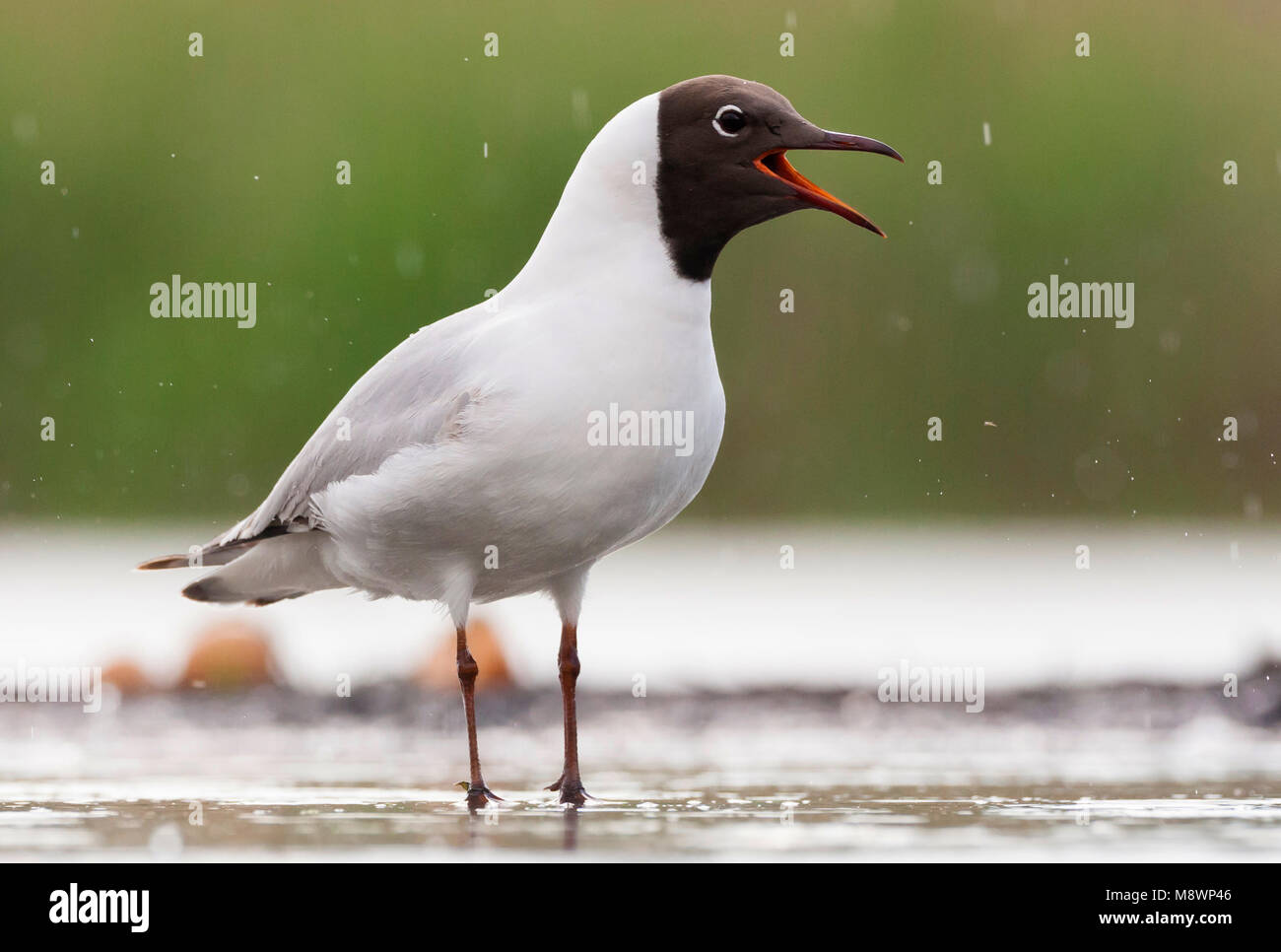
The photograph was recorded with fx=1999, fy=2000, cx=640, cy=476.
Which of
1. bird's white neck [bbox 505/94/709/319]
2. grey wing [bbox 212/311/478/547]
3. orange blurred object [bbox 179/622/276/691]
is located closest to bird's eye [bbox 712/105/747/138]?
bird's white neck [bbox 505/94/709/319]

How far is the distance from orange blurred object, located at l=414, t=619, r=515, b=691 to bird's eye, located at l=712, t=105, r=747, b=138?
9.14 feet

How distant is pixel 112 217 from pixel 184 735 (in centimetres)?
710

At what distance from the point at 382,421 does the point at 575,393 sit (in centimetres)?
74

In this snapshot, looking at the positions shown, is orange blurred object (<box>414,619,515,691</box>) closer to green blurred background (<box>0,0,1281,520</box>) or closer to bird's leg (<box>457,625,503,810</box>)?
bird's leg (<box>457,625,503,810</box>)

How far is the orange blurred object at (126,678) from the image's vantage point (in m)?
7.57

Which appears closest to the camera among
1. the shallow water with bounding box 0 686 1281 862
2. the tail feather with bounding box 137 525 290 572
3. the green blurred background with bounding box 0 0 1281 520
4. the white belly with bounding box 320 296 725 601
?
the shallow water with bounding box 0 686 1281 862

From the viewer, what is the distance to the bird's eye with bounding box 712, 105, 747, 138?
17.1ft

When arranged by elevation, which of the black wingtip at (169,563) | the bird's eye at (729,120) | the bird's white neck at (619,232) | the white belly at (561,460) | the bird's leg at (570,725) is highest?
the bird's eye at (729,120)

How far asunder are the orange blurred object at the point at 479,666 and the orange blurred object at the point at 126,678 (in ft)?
Answer: 3.39

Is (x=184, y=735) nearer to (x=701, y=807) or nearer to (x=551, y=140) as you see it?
(x=701, y=807)

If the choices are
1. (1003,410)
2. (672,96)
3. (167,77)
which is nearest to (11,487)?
(167,77)

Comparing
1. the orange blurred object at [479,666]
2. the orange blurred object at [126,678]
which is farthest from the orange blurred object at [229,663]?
the orange blurred object at [479,666]

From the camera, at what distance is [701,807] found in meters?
4.96

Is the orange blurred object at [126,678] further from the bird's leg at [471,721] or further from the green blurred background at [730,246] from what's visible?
the green blurred background at [730,246]
